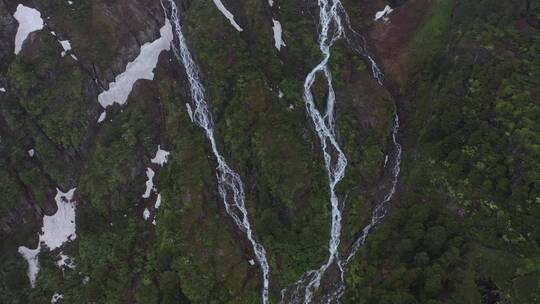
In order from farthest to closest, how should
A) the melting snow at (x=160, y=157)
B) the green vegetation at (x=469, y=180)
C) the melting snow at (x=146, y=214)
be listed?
the melting snow at (x=160, y=157), the melting snow at (x=146, y=214), the green vegetation at (x=469, y=180)

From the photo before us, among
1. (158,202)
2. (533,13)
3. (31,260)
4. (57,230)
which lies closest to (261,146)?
(158,202)

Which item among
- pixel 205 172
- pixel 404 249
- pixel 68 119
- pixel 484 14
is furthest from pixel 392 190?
pixel 68 119

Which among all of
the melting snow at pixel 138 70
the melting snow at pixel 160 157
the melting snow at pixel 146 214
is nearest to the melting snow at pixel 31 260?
the melting snow at pixel 146 214

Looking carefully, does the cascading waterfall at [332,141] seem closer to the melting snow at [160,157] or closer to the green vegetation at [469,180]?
the green vegetation at [469,180]

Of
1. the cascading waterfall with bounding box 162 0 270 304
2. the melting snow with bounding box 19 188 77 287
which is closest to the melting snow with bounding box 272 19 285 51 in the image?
the cascading waterfall with bounding box 162 0 270 304

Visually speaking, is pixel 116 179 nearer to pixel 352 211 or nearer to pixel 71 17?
pixel 71 17
